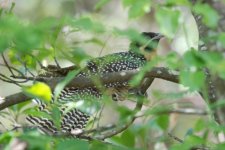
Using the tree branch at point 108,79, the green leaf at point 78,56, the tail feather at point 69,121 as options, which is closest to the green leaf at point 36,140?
the green leaf at point 78,56

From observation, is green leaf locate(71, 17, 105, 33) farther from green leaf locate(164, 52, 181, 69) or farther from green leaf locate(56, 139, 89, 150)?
green leaf locate(56, 139, 89, 150)

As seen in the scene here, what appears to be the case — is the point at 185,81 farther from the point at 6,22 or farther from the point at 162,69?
the point at 162,69

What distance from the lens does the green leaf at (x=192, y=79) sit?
4.28 ft

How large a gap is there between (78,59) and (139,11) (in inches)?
9.3

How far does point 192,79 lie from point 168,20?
0.13 metres

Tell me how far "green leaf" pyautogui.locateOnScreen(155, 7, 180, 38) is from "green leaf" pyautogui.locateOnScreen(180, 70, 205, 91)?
86 millimetres

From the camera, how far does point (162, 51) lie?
564 cm

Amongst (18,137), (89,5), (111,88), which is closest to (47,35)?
(18,137)

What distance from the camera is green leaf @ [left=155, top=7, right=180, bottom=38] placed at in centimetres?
131

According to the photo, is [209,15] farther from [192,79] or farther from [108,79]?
[108,79]

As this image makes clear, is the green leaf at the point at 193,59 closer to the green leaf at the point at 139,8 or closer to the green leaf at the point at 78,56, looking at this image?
the green leaf at the point at 139,8

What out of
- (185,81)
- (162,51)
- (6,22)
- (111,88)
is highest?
(6,22)

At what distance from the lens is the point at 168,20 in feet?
4.32

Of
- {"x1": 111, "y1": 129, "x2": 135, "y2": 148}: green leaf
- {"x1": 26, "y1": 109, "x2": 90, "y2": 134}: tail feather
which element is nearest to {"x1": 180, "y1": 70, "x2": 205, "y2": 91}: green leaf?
{"x1": 111, "y1": 129, "x2": 135, "y2": 148}: green leaf
